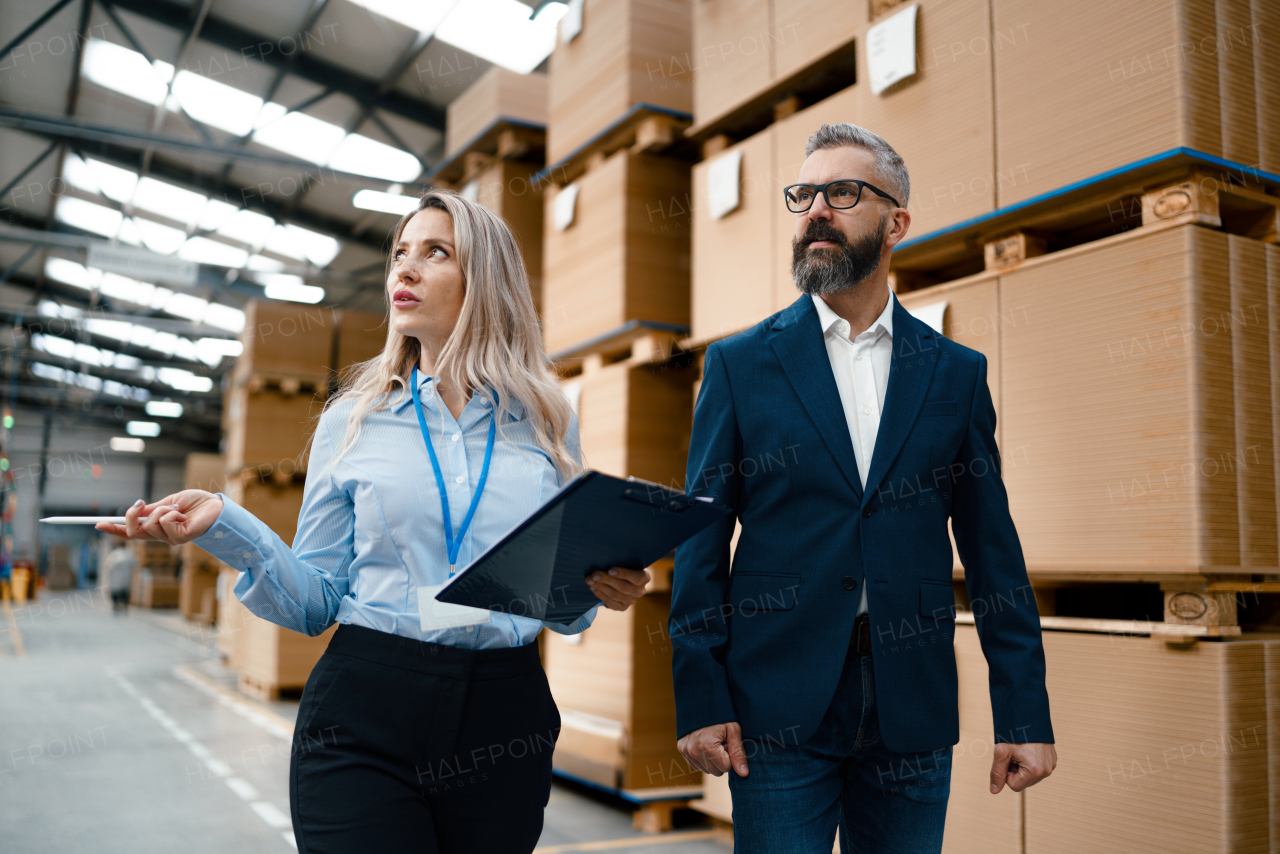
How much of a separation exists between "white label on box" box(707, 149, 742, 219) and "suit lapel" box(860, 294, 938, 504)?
215cm

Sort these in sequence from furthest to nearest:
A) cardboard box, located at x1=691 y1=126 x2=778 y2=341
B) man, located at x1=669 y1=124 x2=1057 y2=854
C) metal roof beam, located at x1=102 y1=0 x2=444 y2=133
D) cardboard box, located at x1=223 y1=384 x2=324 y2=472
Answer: metal roof beam, located at x1=102 y1=0 x2=444 y2=133 < cardboard box, located at x1=223 y1=384 x2=324 y2=472 < cardboard box, located at x1=691 y1=126 x2=778 y2=341 < man, located at x1=669 y1=124 x2=1057 y2=854

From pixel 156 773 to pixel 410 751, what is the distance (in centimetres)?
495

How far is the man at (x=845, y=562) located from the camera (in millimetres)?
1607

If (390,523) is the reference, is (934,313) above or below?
above

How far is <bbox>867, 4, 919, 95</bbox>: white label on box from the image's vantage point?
3.04 metres

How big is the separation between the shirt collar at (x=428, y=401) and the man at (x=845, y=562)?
0.36 m

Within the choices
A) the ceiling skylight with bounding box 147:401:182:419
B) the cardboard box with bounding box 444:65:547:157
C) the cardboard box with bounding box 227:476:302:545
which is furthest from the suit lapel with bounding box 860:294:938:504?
the ceiling skylight with bounding box 147:401:182:419

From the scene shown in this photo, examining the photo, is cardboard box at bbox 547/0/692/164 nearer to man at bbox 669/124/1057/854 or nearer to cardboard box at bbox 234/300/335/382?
man at bbox 669/124/1057/854

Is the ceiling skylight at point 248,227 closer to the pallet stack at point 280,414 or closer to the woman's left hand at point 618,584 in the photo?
the pallet stack at point 280,414

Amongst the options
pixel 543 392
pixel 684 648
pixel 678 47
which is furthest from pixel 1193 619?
pixel 678 47

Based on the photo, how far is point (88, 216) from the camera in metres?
16.8

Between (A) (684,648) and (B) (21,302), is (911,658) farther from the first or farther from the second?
(B) (21,302)

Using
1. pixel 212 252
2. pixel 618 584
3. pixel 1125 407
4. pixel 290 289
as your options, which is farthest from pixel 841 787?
pixel 290 289

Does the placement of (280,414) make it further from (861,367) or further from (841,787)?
(841,787)
